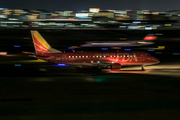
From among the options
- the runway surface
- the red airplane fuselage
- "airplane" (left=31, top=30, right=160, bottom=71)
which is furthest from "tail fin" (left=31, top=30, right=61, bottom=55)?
the runway surface

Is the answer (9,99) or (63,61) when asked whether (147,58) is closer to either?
(63,61)

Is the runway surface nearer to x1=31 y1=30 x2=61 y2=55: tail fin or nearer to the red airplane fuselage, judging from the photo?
the red airplane fuselage

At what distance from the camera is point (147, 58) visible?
135ft

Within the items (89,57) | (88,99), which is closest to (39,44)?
(89,57)

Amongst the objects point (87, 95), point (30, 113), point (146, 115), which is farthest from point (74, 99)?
point (146, 115)

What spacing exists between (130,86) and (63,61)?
16781 millimetres

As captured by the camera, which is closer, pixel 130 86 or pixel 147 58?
pixel 130 86

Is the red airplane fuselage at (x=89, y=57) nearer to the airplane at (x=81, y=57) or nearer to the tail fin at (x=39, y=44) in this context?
the airplane at (x=81, y=57)

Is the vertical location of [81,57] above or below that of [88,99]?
above

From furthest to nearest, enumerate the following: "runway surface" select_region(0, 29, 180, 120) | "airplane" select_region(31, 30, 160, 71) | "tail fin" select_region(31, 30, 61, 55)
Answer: "tail fin" select_region(31, 30, 61, 55) < "airplane" select_region(31, 30, 160, 71) < "runway surface" select_region(0, 29, 180, 120)

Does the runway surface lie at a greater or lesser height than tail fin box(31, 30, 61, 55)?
lesser

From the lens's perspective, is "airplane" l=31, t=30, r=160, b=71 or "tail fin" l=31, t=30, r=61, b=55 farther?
"tail fin" l=31, t=30, r=61, b=55

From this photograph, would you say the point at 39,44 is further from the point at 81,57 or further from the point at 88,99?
the point at 88,99

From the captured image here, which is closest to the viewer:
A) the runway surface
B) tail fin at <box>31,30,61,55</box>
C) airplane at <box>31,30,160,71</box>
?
the runway surface
